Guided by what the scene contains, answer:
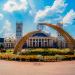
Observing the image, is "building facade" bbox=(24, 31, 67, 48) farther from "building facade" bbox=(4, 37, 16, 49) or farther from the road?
the road

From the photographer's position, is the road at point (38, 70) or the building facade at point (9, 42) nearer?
the road at point (38, 70)

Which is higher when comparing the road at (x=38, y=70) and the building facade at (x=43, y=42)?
the building facade at (x=43, y=42)

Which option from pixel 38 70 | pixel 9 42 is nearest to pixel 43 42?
pixel 9 42

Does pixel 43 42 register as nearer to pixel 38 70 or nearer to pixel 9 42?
pixel 9 42

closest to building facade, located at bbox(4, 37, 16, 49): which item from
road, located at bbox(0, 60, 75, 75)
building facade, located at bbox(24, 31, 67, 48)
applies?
building facade, located at bbox(24, 31, 67, 48)

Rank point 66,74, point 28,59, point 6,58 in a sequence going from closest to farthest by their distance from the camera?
1. point 66,74
2. point 28,59
3. point 6,58

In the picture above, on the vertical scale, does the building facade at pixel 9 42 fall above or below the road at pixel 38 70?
above

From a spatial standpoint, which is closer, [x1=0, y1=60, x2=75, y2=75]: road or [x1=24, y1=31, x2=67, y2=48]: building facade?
[x1=0, y1=60, x2=75, y2=75]: road

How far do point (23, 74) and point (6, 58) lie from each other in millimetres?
15793

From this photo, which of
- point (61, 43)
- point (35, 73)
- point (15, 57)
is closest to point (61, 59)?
point (15, 57)

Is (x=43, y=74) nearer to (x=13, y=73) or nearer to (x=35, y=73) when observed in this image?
(x=35, y=73)

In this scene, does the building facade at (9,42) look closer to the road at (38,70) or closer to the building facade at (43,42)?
the building facade at (43,42)

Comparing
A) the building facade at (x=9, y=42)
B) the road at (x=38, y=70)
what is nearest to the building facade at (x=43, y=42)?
the building facade at (x=9, y=42)

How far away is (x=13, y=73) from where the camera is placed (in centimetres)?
2064
